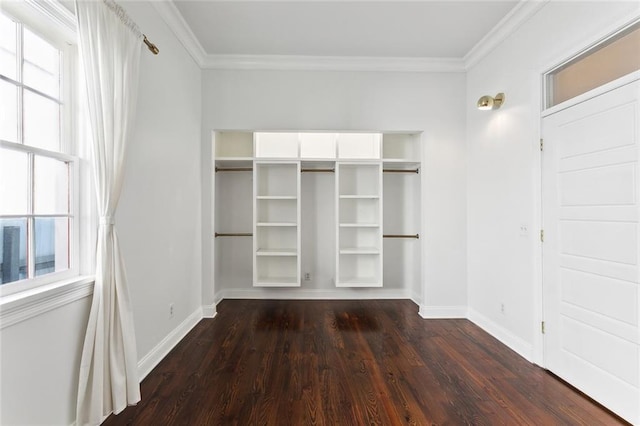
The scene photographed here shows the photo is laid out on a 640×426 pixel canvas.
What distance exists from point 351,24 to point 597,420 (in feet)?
11.3

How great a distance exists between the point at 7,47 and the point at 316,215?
3273 millimetres

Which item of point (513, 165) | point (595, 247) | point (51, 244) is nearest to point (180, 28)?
point (51, 244)

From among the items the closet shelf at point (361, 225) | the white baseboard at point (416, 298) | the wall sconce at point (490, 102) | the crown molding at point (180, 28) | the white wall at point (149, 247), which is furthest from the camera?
the white baseboard at point (416, 298)

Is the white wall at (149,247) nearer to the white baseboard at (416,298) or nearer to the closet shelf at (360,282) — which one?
the closet shelf at (360,282)

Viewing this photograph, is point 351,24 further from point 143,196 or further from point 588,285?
point 588,285

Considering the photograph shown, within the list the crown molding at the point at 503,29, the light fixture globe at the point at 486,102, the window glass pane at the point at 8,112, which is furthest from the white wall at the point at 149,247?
the crown molding at the point at 503,29

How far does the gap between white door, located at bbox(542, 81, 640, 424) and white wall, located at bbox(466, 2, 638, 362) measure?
148mm

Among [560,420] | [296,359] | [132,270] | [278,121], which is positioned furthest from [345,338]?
[278,121]

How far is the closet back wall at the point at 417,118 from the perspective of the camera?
11.6 ft

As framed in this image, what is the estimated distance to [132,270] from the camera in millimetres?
2139

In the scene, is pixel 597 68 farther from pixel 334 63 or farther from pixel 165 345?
pixel 165 345

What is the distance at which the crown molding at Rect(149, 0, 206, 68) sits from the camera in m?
2.49

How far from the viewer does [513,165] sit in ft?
9.10

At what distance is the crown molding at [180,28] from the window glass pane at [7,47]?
122 cm
